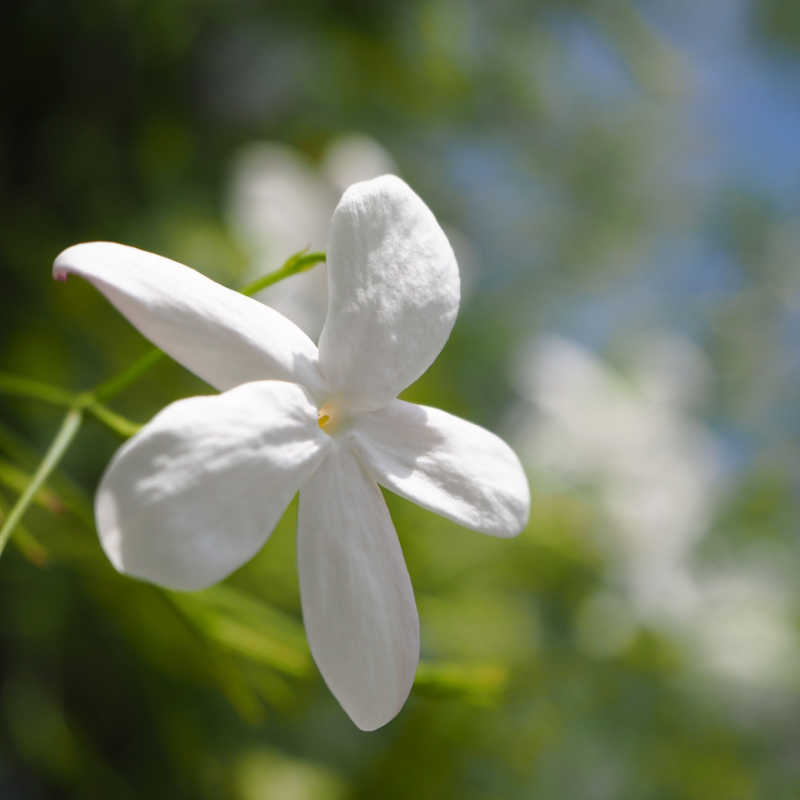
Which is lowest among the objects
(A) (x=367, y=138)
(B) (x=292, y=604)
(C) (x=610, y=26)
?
(B) (x=292, y=604)

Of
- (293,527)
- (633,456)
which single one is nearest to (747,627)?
(633,456)

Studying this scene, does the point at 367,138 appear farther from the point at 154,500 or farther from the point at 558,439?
the point at 154,500

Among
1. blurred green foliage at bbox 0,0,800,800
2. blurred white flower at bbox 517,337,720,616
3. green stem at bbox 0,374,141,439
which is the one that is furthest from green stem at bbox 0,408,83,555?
blurred white flower at bbox 517,337,720,616

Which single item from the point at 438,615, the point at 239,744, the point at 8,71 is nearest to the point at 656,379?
the point at 438,615

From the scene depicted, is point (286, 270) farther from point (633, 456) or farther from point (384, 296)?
point (633, 456)

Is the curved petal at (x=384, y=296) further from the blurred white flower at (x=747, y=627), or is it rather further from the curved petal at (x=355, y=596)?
the blurred white flower at (x=747, y=627)
